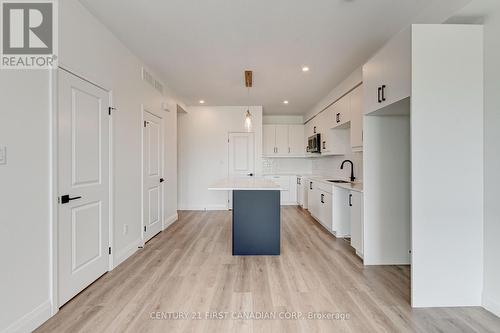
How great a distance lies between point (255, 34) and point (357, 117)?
6.67ft

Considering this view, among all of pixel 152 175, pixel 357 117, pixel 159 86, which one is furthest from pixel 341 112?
pixel 152 175

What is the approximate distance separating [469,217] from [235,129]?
16.8ft

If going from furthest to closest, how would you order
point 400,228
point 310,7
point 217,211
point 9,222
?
point 217,211, point 400,228, point 310,7, point 9,222

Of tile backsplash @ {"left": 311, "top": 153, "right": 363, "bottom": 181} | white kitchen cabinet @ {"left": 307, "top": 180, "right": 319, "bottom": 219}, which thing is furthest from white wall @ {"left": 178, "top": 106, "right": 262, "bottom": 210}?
tile backsplash @ {"left": 311, "top": 153, "right": 363, "bottom": 181}

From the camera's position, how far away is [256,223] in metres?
3.36

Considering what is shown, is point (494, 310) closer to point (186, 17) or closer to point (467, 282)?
point (467, 282)

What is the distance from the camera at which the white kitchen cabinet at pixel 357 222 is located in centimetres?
317

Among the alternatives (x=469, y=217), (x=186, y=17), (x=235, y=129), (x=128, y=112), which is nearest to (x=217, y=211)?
(x=235, y=129)

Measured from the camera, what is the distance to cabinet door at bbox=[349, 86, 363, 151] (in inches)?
148

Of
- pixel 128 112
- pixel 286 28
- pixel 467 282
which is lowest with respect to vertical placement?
pixel 467 282

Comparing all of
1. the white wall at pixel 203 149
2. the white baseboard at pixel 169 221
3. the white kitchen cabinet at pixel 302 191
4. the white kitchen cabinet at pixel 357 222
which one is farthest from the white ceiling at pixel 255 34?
the white kitchen cabinet at pixel 302 191

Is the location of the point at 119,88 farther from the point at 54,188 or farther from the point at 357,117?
the point at 357,117

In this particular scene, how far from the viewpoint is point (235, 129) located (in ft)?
21.4

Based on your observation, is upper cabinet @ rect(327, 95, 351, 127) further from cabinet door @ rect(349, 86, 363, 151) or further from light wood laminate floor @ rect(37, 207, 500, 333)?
light wood laminate floor @ rect(37, 207, 500, 333)
